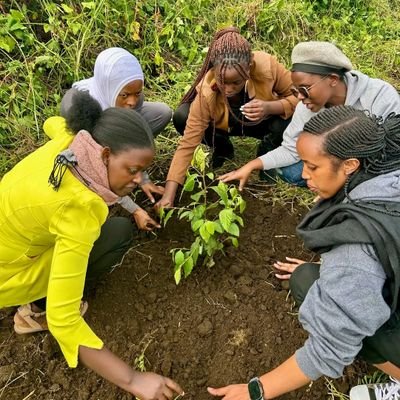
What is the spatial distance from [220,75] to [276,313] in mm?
1176

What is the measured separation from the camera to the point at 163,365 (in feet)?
6.16

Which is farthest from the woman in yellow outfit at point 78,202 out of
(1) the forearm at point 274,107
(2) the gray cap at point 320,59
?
(1) the forearm at point 274,107

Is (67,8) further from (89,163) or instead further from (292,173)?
(89,163)

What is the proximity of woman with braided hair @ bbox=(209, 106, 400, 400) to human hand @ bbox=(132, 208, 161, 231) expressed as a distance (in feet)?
3.01

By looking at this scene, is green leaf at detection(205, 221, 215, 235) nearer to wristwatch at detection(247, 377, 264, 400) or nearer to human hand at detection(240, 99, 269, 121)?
wristwatch at detection(247, 377, 264, 400)

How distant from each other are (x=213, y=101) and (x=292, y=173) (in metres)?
0.62

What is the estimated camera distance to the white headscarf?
7.55 feet

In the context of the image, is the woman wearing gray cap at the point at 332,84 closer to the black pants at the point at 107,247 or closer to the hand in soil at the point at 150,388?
the black pants at the point at 107,247

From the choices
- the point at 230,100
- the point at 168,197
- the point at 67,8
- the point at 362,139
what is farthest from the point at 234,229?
the point at 67,8

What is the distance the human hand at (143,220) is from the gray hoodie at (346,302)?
1074 mm

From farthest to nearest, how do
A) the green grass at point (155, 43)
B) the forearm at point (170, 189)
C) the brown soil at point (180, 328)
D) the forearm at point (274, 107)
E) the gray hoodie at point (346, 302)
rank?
the green grass at point (155, 43) < the forearm at point (274, 107) < the forearm at point (170, 189) < the brown soil at point (180, 328) < the gray hoodie at point (346, 302)

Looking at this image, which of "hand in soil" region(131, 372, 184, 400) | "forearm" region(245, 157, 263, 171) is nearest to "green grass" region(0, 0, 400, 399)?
"forearm" region(245, 157, 263, 171)

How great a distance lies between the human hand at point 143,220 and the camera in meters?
2.26

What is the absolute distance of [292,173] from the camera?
2.64 meters
